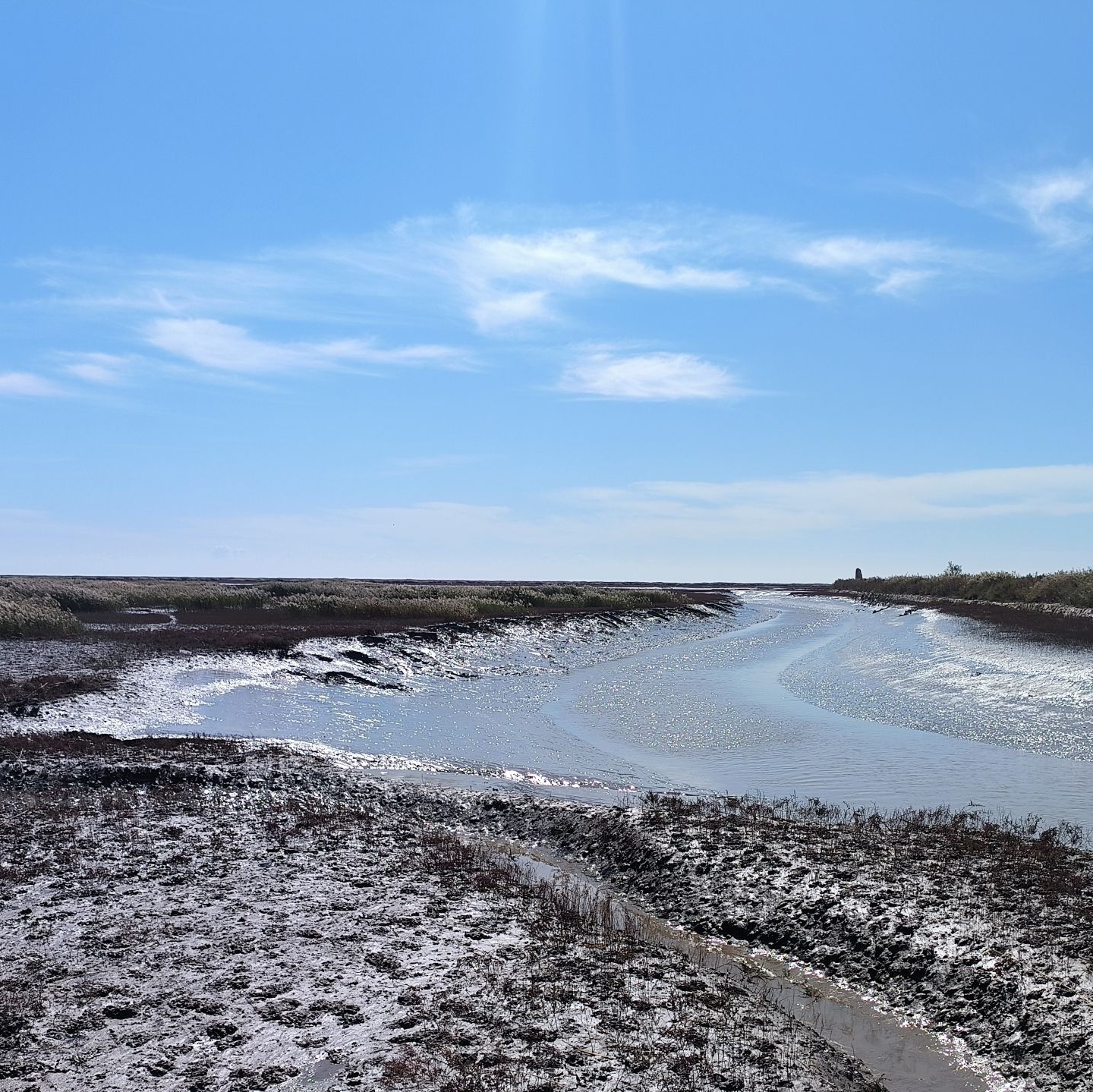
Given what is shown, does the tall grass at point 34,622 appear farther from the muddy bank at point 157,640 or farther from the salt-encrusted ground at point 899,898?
the salt-encrusted ground at point 899,898

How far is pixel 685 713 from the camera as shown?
2473cm

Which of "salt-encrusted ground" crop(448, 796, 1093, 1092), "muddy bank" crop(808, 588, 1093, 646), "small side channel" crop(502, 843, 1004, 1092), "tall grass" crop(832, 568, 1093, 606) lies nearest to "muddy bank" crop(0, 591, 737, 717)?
"salt-encrusted ground" crop(448, 796, 1093, 1092)

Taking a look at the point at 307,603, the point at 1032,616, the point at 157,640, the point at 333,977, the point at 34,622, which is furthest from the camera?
the point at 307,603

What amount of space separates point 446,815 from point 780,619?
6240cm

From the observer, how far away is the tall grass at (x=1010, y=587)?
203 ft

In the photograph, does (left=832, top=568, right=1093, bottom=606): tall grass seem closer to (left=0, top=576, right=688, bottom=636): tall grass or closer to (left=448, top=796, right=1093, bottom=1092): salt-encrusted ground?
(left=0, top=576, right=688, bottom=636): tall grass

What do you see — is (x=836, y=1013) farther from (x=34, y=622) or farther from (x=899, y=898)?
(x=34, y=622)

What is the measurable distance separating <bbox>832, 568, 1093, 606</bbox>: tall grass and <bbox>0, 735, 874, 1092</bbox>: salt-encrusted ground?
5719cm

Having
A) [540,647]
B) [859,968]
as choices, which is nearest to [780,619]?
[540,647]

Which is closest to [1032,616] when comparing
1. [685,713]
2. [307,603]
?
[685,713]

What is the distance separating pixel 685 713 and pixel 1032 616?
3958cm

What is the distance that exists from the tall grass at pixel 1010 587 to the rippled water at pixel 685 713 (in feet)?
74.4

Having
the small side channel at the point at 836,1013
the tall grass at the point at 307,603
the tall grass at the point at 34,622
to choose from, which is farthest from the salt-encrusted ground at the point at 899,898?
the tall grass at the point at 307,603

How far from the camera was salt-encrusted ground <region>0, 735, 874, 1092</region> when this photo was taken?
20.9ft
